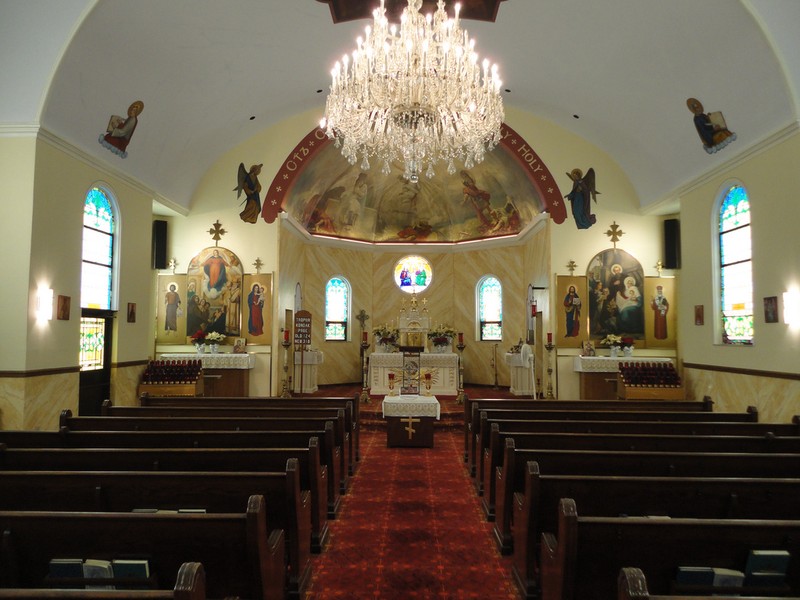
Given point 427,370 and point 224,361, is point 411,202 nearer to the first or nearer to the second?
point 427,370

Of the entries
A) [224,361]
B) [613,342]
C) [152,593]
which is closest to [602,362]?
[613,342]

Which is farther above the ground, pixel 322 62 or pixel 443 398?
pixel 322 62

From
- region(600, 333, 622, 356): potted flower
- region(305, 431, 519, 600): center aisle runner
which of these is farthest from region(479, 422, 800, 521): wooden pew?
region(600, 333, 622, 356): potted flower

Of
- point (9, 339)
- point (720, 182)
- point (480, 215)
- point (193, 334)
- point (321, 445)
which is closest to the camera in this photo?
point (321, 445)

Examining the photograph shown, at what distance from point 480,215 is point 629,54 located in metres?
8.54

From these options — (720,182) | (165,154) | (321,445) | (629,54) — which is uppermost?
(629,54)

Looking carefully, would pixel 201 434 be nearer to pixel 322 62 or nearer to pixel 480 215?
pixel 322 62

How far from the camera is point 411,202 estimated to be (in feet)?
63.8

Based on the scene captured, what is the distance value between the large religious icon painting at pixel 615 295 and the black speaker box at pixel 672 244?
0.72 meters

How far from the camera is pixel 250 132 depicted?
47.4 ft

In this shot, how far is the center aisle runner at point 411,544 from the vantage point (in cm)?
452

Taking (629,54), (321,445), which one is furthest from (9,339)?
(629,54)

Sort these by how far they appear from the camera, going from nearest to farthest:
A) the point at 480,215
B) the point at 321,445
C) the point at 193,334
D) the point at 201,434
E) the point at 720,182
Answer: the point at 201,434, the point at 321,445, the point at 720,182, the point at 193,334, the point at 480,215

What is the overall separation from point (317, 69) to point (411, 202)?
24.9ft
